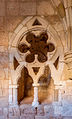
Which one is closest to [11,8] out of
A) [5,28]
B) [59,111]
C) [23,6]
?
[23,6]

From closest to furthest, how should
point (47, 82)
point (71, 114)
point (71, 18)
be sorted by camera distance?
point (71, 18)
point (71, 114)
point (47, 82)

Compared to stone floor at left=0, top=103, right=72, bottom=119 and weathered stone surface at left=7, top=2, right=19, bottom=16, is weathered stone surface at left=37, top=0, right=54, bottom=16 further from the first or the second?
stone floor at left=0, top=103, right=72, bottom=119

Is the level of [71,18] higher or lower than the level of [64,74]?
higher

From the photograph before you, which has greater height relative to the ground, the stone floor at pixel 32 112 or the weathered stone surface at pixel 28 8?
the weathered stone surface at pixel 28 8

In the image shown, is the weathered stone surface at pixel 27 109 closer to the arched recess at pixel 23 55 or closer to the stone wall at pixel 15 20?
the arched recess at pixel 23 55

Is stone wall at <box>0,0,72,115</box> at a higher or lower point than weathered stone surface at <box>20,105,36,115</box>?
higher

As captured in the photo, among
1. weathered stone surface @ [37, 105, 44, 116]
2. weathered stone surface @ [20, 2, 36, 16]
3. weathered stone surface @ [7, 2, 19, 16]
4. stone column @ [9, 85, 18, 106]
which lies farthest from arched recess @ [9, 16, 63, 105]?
weathered stone surface @ [37, 105, 44, 116]

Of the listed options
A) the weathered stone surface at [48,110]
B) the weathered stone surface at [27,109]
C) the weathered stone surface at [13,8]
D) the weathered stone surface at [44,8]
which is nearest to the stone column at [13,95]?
the weathered stone surface at [27,109]

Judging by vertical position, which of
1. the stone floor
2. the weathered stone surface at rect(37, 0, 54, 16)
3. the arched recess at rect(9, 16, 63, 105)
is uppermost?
the weathered stone surface at rect(37, 0, 54, 16)

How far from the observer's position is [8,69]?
2645 millimetres

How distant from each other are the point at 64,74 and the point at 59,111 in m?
0.73

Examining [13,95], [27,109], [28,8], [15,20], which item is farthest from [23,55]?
[27,109]

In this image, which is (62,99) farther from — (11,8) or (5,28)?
(11,8)

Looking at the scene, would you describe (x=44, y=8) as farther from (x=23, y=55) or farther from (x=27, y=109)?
(x=27, y=109)
